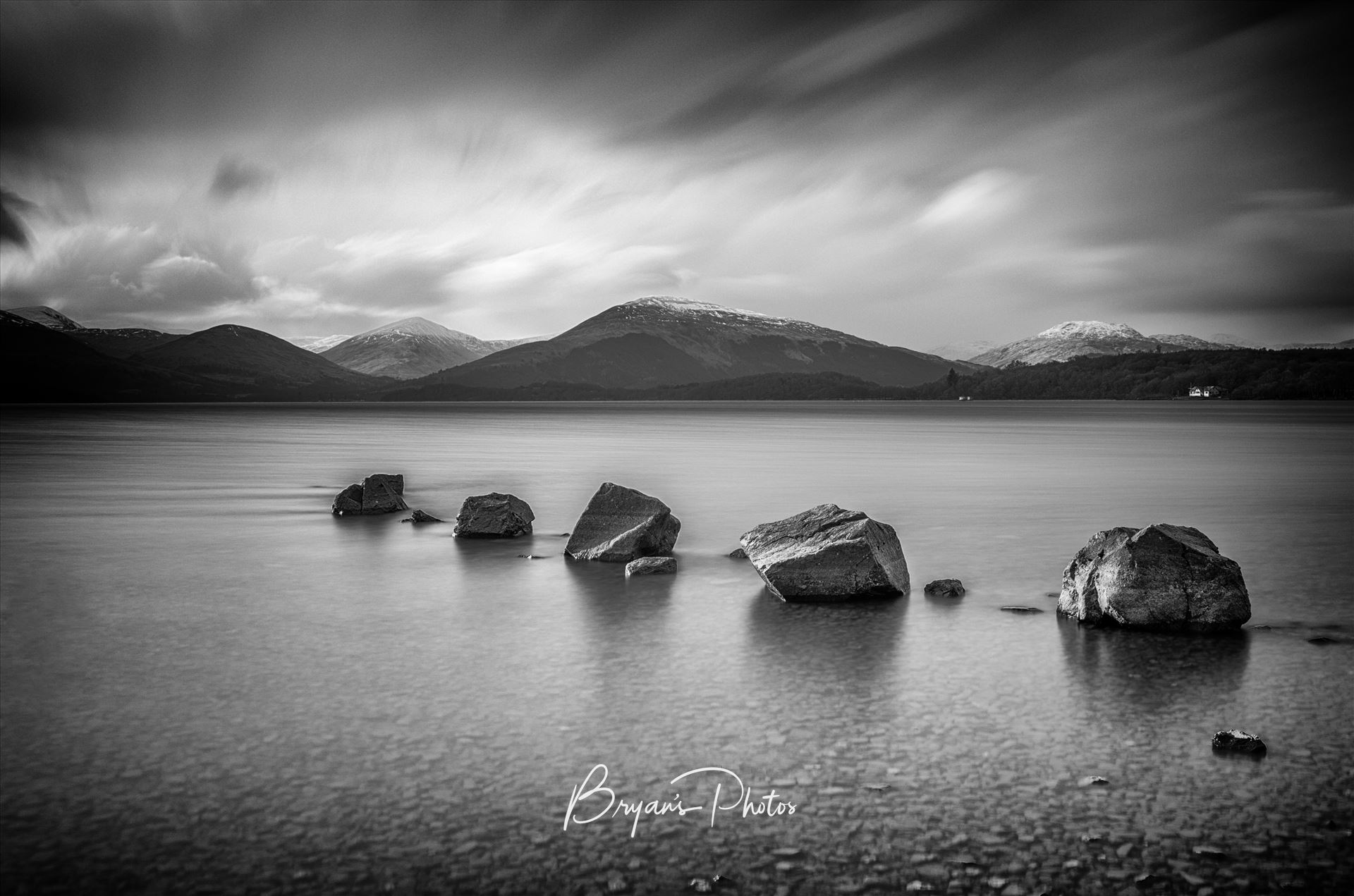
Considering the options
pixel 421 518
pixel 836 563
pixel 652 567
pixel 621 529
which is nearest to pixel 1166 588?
pixel 836 563

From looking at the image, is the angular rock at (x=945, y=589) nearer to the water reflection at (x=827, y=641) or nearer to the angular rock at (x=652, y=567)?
the water reflection at (x=827, y=641)

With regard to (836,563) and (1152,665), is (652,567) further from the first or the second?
(1152,665)

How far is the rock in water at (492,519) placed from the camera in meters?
22.1

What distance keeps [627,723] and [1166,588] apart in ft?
26.0

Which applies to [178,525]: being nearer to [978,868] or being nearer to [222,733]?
[222,733]

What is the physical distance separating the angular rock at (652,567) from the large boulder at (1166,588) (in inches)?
288

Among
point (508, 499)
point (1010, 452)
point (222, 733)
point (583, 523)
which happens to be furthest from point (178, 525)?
point (1010, 452)

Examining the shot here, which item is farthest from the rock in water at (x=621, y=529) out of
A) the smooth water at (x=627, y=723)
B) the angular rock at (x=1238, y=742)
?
the angular rock at (x=1238, y=742)

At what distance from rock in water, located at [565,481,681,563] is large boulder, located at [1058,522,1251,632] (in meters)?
8.58

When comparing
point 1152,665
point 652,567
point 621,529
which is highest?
point 621,529

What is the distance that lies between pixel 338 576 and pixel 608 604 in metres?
5.88
